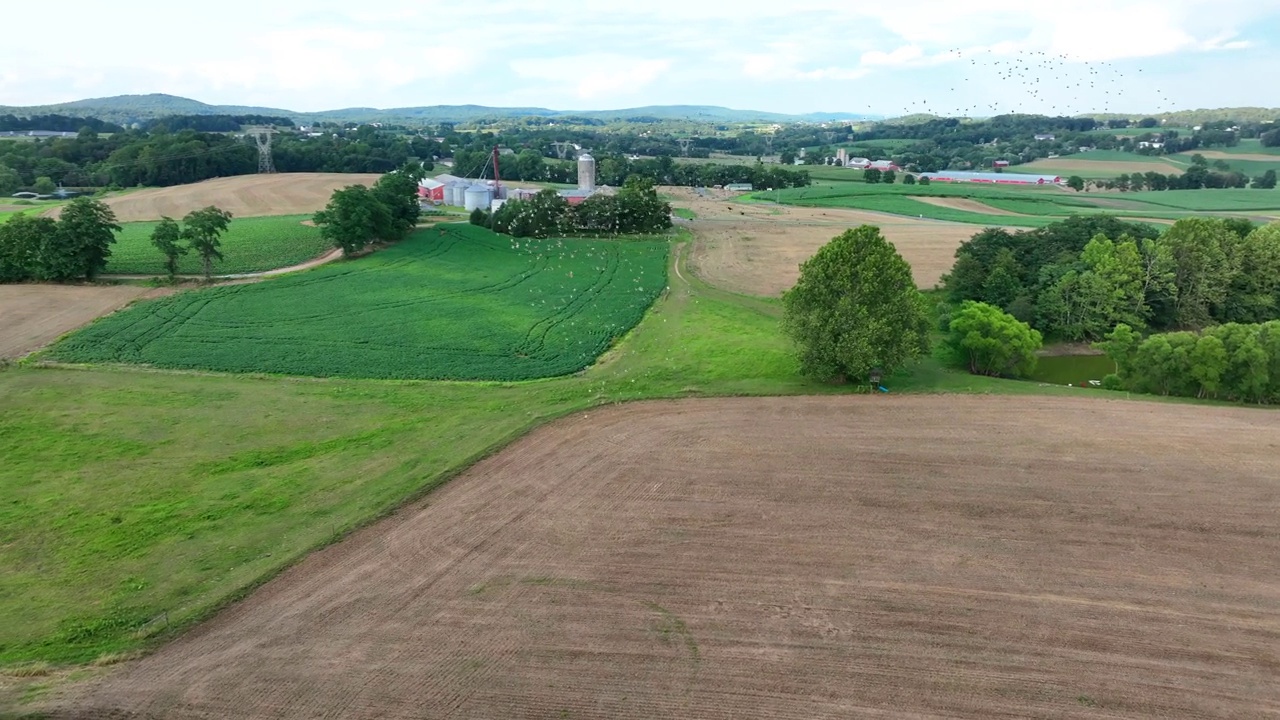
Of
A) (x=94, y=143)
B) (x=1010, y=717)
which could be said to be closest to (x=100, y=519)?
(x=1010, y=717)

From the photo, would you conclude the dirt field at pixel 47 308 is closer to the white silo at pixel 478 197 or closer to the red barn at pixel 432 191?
the white silo at pixel 478 197

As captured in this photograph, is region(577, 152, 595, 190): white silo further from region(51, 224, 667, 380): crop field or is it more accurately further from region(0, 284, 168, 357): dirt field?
region(0, 284, 168, 357): dirt field

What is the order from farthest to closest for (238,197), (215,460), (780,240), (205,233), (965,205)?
(965,205)
(238,197)
(780,240)
(205,233)
(215,460)

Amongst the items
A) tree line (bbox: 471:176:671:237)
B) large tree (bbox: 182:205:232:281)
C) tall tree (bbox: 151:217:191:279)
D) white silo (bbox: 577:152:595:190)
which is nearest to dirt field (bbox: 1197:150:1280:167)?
white silo (bbox: 577:152:595:190)

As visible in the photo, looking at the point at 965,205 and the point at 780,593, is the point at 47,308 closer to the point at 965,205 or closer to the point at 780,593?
the point at 780,593

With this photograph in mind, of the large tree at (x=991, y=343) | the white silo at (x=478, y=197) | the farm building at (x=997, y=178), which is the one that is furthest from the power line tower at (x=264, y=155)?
the farm building at (x=997, y=178)

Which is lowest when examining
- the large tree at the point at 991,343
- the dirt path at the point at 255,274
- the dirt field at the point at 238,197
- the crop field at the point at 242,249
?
the large tree at the point at 991,343

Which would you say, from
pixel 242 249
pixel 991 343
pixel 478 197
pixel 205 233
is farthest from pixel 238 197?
pixel 991 343
